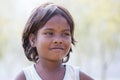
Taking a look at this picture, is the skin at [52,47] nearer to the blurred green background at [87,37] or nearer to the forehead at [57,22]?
the forehead at [57,22]

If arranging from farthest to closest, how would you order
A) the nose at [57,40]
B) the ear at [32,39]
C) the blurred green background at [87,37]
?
the blurred green background at [87,37], the ear at [32,39], the nose at [57,40]

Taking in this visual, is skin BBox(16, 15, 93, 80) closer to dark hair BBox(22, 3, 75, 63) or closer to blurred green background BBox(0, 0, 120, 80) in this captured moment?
dark hair BBox(22, 3, 75, 63)

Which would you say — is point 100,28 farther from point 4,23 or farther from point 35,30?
point 35,30

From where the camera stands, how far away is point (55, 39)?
47.3 inches

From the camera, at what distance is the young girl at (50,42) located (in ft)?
4.00

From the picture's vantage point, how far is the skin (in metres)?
1.21

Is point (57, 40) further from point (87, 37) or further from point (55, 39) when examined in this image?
point (87, 37)

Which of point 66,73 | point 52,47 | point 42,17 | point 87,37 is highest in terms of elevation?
point 42,17

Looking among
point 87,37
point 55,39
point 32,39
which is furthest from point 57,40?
point 87,37

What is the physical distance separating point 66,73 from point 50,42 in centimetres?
15

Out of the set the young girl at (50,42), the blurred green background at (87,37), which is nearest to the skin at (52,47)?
the young girl at (50,42)

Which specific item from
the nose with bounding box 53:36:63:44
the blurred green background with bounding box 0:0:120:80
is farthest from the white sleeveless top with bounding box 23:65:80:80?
the blurred green background with bounding box 0:0:120:80

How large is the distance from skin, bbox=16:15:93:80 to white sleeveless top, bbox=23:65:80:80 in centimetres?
1

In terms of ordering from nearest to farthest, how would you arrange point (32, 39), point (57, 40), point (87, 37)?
point (57, 40) < point (32, 39) < point (87, 37)
